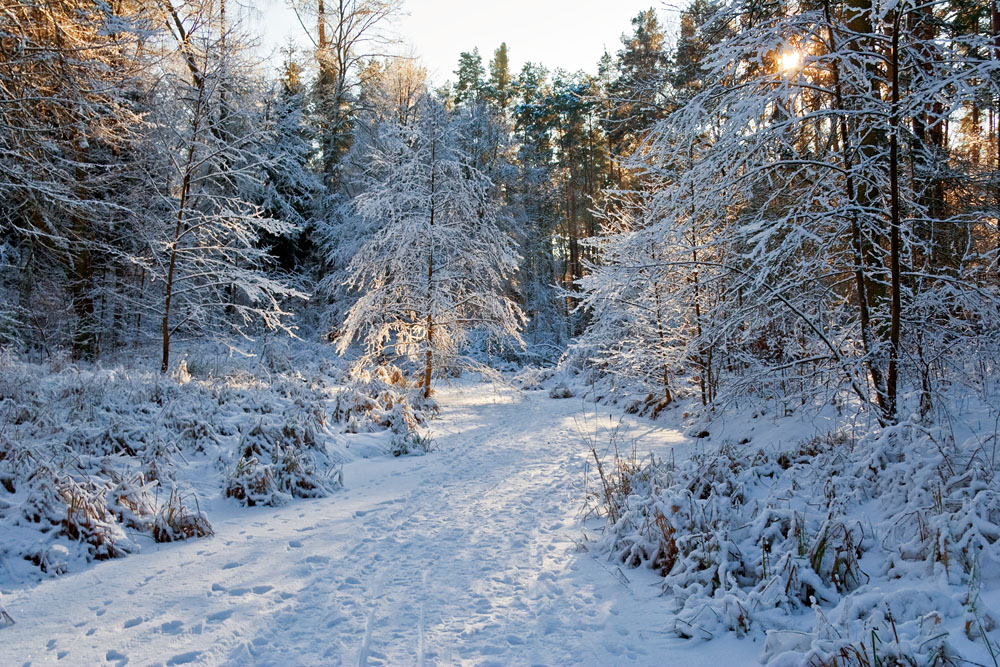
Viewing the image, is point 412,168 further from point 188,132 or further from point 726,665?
point 726,665

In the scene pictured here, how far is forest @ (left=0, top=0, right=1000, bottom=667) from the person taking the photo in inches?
115

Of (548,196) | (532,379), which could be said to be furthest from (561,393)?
(548,196)

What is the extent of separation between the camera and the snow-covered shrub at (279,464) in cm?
538

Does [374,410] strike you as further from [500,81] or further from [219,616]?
[500,81]

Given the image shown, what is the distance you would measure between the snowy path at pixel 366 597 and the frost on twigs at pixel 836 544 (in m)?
0.26

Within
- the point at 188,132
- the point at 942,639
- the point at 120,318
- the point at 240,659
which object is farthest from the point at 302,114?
the point at 942,639

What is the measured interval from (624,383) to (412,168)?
736 cm

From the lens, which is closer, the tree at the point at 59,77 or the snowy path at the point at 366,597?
the snowy path at the point at 366,597

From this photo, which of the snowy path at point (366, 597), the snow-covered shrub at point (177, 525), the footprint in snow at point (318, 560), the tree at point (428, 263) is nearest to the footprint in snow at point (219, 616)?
the snowy path at point (366, 597)

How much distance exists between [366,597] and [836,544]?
293 centimetres

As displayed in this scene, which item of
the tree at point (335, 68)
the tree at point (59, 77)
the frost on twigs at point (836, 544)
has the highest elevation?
the tree at point (335, 68)

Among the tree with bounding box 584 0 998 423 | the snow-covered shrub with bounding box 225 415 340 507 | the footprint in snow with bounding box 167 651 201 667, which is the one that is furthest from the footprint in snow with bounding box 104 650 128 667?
the tree with bounding box 584 0 998 423

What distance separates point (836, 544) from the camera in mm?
3094

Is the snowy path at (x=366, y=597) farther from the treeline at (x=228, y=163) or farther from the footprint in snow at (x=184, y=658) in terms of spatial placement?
the treeline at (x=228, y=163)
